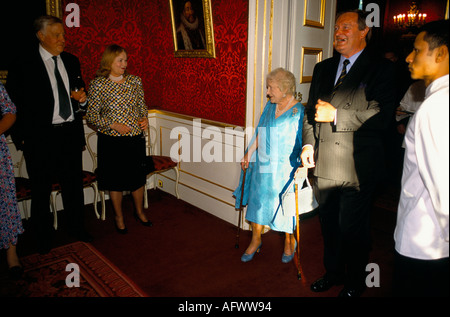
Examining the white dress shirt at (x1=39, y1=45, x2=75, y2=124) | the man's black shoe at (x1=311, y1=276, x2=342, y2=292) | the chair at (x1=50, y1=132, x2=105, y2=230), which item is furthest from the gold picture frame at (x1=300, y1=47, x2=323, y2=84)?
the chair at (x1=50, y1=132, x2=105, y2=230)

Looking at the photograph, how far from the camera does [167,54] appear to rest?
14.0ft

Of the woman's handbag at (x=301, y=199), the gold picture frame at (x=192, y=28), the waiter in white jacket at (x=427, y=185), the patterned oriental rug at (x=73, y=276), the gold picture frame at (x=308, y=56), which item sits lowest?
the patterned oriental rug at (x=73, y=276)

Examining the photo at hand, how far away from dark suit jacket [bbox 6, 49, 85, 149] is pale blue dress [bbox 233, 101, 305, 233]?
5.62 ft

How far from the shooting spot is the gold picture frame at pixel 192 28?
3559 mm

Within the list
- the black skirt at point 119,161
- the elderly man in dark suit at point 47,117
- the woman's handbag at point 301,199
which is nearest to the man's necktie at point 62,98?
the elderly man in dark suit at point 47,117

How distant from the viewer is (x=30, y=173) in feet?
9.22

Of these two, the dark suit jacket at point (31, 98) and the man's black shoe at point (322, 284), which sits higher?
the dark suit jacket at point (31, 98)

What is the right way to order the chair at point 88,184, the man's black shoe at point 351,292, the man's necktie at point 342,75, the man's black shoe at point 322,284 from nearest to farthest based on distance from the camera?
the man's necktie at point 342,75 < the man's black shoe at point 351,292 < the man's black shoe at point 322,284 < the chair at point 88,184

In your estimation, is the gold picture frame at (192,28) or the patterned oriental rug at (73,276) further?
the gold picture frame at (192,28)

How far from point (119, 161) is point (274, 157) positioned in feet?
4.71

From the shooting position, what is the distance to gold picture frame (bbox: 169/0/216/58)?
3559 mm

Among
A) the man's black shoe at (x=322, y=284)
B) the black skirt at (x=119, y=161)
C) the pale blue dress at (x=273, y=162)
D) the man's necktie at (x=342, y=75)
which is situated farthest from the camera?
the black skirt at (x=119, y=161)

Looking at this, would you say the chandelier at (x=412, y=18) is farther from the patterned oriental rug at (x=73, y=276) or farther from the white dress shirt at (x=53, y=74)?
the patterned oriental rug at (x=73, y=276)

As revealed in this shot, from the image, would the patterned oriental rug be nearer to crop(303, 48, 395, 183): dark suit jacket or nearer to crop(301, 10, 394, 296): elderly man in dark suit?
crop(301, 10, 394, 296): elderly man in dark suit
